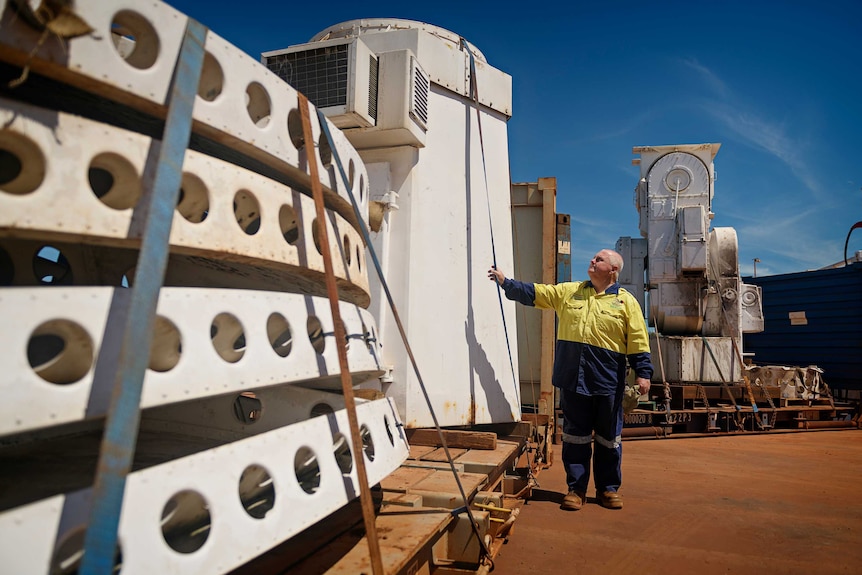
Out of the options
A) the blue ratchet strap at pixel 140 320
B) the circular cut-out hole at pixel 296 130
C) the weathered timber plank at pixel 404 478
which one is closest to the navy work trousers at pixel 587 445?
the weathered timber plank at pixel 404 478

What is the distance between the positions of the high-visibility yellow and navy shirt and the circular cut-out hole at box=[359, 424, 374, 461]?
83.9 inches

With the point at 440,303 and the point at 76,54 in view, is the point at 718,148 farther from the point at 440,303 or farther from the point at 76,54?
the point at 76,54

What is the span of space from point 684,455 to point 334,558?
676 cm

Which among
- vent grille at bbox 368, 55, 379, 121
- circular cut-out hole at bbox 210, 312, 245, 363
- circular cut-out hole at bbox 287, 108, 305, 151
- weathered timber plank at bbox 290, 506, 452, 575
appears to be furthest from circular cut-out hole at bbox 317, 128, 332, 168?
weathered timber plank at bbox 290, 506, 452, 575

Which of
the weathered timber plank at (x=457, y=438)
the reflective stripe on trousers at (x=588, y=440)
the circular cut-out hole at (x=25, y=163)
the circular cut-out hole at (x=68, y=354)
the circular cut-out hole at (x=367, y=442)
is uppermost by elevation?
the circular cut-out hole at (x=25, y=163)

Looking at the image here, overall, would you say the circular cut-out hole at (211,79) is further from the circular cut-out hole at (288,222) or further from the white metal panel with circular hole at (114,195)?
the circular cut-out hole at (288,222)

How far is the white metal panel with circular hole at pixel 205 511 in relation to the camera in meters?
1.56

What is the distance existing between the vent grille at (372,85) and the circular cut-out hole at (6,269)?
8.45ft

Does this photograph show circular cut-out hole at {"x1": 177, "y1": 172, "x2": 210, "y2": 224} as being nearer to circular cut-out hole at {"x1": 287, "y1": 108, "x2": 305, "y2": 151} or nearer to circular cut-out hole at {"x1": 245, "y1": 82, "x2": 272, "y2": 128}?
circular cut-out hole at {"x1": 245, "y1": 82, "x2": 272, "y2": 128}

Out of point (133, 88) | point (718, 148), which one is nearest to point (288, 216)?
point (133, 88)

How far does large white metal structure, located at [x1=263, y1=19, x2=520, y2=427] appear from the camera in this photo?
4.63 m

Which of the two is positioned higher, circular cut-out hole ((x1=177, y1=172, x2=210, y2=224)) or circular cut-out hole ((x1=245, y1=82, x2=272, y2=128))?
circular cut-out hole ((x1=245, y1=82, x2=272, y2=128))

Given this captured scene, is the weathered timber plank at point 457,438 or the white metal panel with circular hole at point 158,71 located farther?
the weathered timber plank at point 457,438

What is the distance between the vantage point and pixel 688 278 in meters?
12.2
